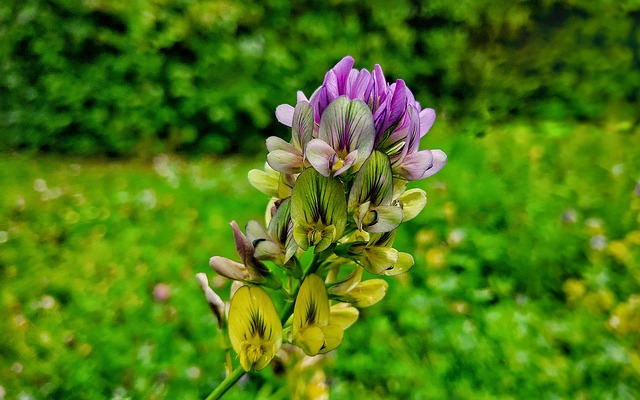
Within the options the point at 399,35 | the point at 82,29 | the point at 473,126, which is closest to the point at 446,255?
the point at 473,126

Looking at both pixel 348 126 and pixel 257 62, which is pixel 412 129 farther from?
pixel 257 62

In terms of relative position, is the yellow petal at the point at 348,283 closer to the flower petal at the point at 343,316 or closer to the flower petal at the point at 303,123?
the flower petal at the point at 343,316

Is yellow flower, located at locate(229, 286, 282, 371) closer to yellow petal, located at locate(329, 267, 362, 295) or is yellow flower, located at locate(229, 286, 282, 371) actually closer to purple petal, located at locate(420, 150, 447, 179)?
yellow petal, located at locate(329, 267, 362, 295)

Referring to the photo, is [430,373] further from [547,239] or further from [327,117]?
[327,117]

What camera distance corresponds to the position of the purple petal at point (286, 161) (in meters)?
0.65

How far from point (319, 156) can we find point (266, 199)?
2264mm

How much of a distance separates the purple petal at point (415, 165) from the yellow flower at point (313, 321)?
0.17 m

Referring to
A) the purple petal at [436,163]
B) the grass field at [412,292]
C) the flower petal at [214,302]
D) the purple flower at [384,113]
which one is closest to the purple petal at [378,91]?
the purple flower at [384,113]

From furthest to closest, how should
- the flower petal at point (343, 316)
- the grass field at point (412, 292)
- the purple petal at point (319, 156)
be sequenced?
1. the grass field at point (412, 292)
2. the flower petal at point (343, 316)
3. the purple petal at point (319, 156)

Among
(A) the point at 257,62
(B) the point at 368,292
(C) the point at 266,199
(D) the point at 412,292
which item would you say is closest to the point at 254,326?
(B) the point at 368,292

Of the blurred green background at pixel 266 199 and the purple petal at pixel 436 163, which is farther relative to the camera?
the blurred green background at pixel 266 199

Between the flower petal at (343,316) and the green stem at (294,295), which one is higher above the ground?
the green stem at (294,295)

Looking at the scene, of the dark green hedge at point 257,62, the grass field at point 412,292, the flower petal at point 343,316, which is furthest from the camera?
the dark green hedge at point 257,62

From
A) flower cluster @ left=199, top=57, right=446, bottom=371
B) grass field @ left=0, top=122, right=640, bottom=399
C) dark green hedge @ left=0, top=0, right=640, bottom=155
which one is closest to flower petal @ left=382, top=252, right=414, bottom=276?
flower cluster @ left=199, top=57, right=446, bottom=371
